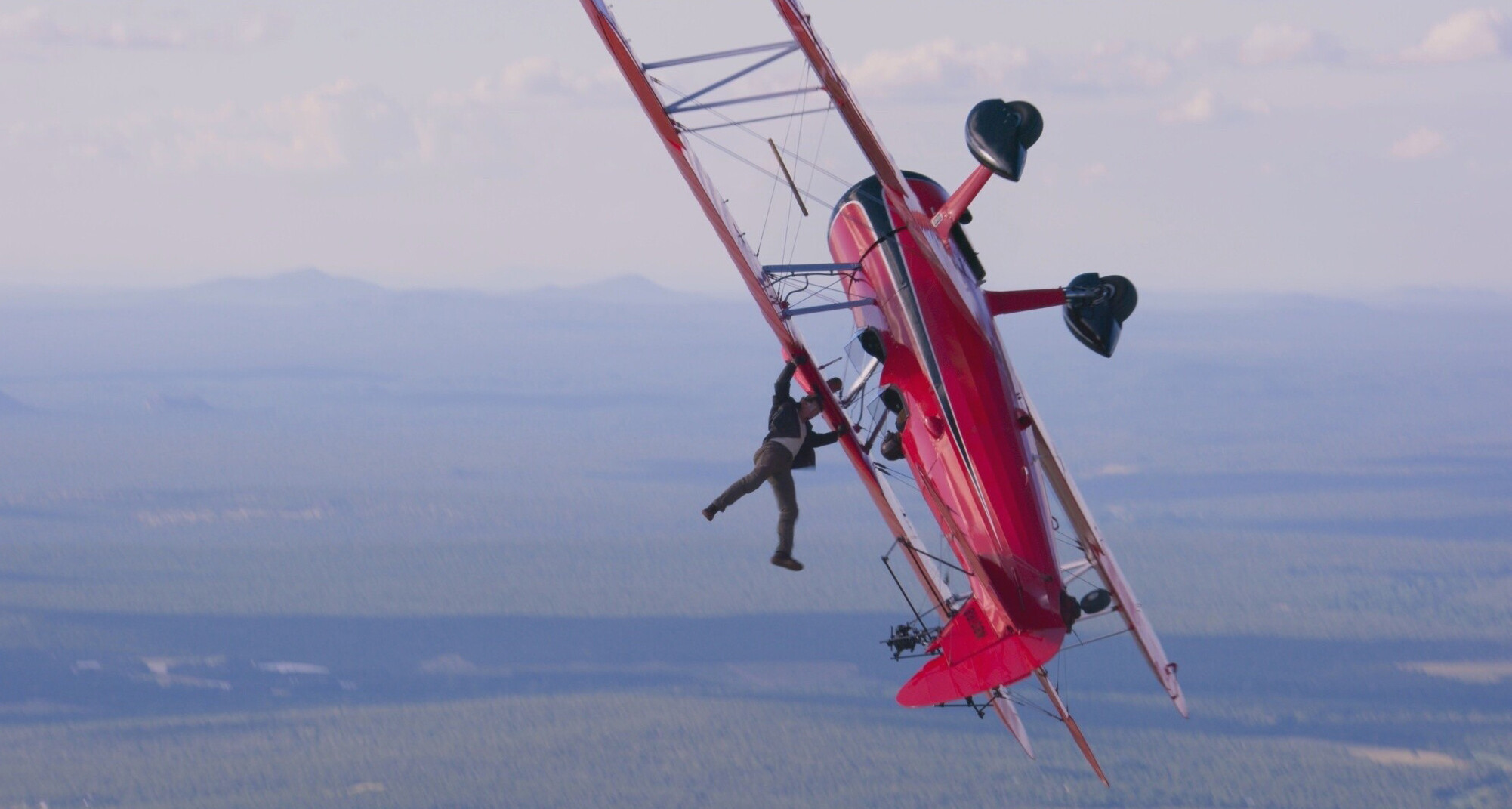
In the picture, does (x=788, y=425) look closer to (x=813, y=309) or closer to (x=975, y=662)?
(x=813, y=309)

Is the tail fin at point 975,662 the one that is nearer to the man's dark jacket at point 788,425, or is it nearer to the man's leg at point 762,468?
the man's dark jacket at point 788,425

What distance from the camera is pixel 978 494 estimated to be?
2112 centimetres

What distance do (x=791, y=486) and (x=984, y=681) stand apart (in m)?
3.81

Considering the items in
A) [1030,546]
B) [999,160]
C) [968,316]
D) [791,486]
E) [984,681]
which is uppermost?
[999,160]

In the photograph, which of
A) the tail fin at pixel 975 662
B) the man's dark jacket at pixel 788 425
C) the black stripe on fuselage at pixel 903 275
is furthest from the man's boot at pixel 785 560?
the black stripe on fuselage at pixel 903 275

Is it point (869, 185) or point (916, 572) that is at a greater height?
point (869, 185)

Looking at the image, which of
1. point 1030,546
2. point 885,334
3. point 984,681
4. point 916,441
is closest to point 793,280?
point 885,334

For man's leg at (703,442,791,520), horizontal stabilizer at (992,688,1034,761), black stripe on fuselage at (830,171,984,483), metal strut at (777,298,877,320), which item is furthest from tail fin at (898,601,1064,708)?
horizontal stabilizer at (992,688,1034,761)

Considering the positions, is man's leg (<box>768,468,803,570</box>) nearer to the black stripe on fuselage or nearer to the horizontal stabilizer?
the black stripe on fuselage

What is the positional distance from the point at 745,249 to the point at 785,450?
3.63 m

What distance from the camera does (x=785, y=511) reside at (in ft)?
71.6

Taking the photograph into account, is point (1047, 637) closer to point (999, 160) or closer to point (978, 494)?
point (978, 494)

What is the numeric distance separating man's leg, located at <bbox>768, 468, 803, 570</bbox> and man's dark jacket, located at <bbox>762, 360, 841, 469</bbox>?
0.24 meters

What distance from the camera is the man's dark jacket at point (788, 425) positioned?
70.2 ft
